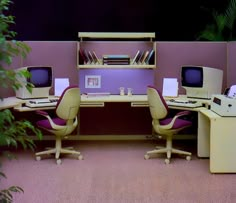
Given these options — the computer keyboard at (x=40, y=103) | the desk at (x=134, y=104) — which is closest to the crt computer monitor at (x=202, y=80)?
the desk at (x=134, y=104)

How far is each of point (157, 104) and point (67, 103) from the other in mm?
1170

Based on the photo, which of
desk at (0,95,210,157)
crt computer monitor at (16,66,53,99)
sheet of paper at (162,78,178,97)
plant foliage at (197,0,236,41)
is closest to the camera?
desk at (0,95,210,157)

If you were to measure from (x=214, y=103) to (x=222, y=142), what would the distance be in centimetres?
58

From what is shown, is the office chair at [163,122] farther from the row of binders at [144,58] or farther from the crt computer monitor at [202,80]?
the row of binders at [144,58]

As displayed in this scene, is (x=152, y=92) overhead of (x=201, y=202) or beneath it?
Result: overhead

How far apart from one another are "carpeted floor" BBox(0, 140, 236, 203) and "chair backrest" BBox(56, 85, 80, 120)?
63 centimetres

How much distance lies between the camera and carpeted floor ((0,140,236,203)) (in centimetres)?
425

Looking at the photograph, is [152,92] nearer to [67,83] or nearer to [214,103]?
[214,103]

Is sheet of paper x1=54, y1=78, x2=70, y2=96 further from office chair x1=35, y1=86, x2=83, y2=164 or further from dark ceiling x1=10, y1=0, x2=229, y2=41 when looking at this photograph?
dark ceiling x1=10, y1=0, x2=229, y2=41

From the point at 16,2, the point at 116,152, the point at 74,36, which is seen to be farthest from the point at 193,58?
the point at 16,2

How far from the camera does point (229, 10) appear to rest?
24.7 ft

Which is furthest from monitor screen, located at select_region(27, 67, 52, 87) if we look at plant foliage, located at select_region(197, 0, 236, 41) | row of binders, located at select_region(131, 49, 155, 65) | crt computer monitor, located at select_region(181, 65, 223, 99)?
plant foliage, located at select_region(197, 0, 236, 41)

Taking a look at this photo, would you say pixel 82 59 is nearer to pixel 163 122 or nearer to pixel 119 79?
pixel 119 79

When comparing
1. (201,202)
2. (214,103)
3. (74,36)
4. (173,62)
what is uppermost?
(74,36)
